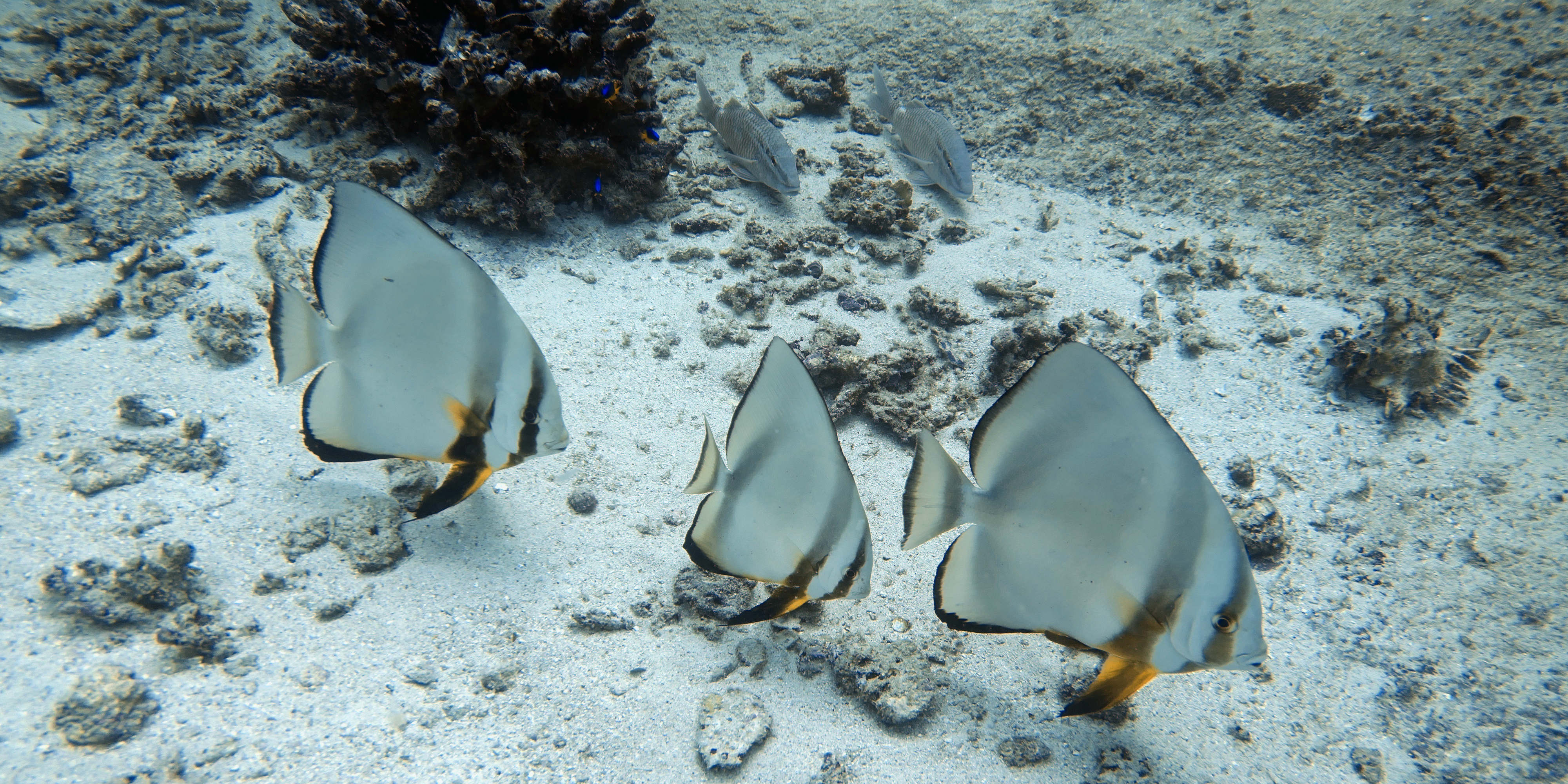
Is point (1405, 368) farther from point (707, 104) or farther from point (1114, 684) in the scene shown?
point (707, 104)

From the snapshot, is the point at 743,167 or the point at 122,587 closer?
the point at 122,587

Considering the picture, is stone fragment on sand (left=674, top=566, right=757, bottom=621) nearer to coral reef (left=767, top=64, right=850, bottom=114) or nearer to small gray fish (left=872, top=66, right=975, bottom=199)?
small gray fish (left=872, top=66, right=975, bottom=199)

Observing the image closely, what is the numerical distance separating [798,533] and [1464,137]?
5.28 metres

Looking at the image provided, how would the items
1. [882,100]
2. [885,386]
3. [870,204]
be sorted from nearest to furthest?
[885,386]
[870,204]
[882,100]

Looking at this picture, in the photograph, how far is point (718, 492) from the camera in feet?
5.97

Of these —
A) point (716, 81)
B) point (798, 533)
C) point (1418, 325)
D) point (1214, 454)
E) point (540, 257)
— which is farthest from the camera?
point (716, 81)

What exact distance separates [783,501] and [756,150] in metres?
3.25

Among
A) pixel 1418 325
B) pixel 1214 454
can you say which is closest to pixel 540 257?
pixel 1214 454

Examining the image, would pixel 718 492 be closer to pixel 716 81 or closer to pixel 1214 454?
pixel 1214 454

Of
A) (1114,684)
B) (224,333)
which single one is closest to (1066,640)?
(1114,684)

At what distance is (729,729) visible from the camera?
1945 millimetres

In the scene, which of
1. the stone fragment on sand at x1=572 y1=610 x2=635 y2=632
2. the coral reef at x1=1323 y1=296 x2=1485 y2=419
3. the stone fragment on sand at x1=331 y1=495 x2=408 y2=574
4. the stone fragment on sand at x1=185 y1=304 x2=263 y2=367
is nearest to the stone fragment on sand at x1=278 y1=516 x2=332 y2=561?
the stone fragment on sand at x1=331 y1=495 x2=408 y2=574

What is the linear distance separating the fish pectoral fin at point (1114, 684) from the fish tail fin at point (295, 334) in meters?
2.44

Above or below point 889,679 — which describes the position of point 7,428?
below
